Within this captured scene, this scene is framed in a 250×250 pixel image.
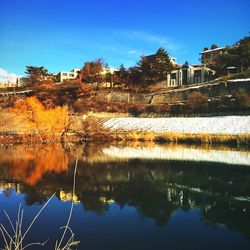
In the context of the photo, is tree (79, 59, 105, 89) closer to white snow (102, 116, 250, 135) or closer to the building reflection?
white snow (102, 116, 250, 135)

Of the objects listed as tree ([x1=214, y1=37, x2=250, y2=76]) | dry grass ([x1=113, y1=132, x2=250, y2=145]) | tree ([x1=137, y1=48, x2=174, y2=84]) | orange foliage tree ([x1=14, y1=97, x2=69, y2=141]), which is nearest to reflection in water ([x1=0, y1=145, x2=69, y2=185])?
orange foliage tree ([x1=14, y1=97, x2=69, y2=141])

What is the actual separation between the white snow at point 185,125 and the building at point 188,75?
17.1 metres

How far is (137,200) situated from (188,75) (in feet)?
170

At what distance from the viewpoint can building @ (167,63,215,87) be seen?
61031 millimetres

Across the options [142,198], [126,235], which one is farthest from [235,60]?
[126,235]

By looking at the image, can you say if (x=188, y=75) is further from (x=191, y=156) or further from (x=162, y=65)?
(x=191, y=156)

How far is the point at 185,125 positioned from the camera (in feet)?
139

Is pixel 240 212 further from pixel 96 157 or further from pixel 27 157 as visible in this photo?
pixel 27 157

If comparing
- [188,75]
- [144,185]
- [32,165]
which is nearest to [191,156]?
[144,185]

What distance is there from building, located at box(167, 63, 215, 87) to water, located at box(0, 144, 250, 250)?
38.7 meters

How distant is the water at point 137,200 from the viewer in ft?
30.5

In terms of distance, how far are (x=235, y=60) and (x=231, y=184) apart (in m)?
46.6

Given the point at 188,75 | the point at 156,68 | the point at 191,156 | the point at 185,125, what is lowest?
the point at 191,156

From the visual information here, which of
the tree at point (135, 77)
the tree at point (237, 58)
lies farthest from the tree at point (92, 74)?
the tree at point (237, 58)
